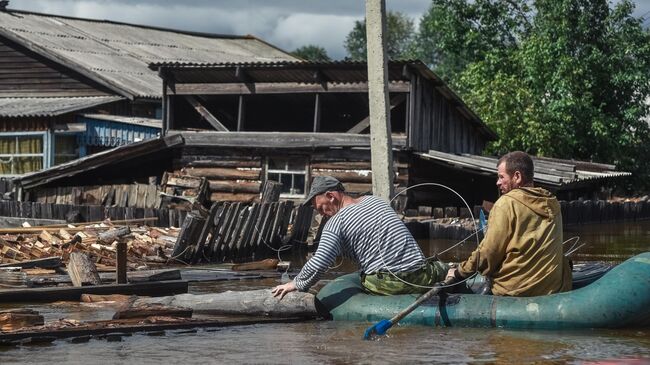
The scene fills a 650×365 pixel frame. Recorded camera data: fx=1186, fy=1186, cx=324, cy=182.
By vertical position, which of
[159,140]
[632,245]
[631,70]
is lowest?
[632,245]

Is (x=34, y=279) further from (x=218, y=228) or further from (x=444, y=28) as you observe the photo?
(x=444, y=28)

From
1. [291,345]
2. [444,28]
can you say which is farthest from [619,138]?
[291,345]

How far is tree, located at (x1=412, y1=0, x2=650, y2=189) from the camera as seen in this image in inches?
1383

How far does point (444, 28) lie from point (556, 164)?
11711mm

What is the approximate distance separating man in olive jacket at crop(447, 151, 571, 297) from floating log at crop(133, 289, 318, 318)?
1635 millimetres

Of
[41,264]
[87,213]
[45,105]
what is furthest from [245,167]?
[41,264]

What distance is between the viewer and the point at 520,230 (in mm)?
10312

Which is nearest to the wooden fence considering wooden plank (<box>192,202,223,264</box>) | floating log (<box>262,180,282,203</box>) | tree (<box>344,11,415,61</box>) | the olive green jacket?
floating log (<box>262,180,282,203</box>)

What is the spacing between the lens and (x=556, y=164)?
2827 cm

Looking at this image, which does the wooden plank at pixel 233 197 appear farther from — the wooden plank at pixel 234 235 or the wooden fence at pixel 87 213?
the wooden plank at pixel 234 235

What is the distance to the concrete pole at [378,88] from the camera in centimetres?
1638

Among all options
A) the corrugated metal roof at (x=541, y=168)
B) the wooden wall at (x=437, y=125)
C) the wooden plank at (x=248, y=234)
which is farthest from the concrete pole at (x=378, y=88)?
the wooden wall at (x=437, y=125)

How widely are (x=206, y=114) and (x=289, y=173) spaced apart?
252 cm

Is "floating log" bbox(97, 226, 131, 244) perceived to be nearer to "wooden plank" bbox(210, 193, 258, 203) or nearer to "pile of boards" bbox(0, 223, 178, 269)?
"pile of boards" bbox(0, 223, 178, 269)
